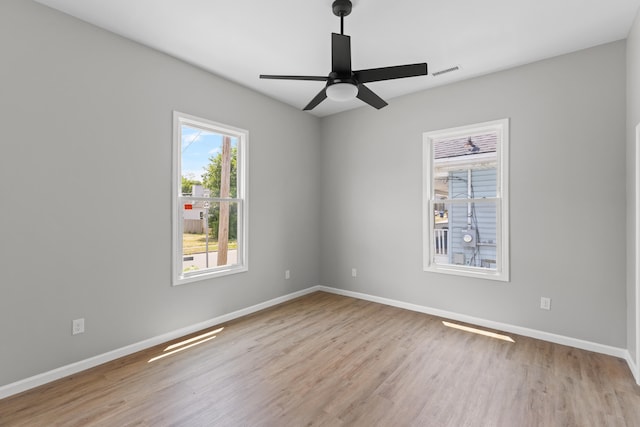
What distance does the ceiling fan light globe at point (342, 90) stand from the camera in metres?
2.34

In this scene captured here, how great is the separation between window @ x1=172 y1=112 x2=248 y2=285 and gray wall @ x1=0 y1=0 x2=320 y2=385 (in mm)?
120

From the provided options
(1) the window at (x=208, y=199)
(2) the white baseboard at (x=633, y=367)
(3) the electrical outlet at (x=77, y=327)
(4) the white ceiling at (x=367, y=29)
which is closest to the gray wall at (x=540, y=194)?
(2) the white baseboard at (x=633, y=367)

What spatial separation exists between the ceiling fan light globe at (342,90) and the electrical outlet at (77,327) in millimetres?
2785

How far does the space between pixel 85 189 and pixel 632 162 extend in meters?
4.66

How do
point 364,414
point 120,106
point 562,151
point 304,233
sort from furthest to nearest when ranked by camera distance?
point 304,233 < point 562,151 < point 120,106 < point 364,414

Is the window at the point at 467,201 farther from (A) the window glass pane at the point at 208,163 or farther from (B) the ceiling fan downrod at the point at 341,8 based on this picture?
(A) the window glass pane at the point at 208,163

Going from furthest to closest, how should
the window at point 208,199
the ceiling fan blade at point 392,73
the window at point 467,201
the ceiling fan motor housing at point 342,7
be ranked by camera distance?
the window at point 467,201 < the window at point 208,199 < the ceiling fan motor housing at point 342,7 < the ceiling fan blade at point 392,73

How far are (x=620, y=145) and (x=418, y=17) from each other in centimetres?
224

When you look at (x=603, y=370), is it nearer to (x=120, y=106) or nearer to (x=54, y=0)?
(x=120, y=106)

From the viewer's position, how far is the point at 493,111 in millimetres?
3541

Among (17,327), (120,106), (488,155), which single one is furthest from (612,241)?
(17,327)

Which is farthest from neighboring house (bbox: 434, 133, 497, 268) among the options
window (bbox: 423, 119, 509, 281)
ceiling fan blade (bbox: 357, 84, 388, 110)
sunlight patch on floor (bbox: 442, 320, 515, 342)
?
ceiling fan blade (bbox: 357, 84, 388, 110)

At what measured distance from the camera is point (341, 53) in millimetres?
2184

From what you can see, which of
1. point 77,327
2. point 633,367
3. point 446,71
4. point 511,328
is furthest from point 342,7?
point 633,367
